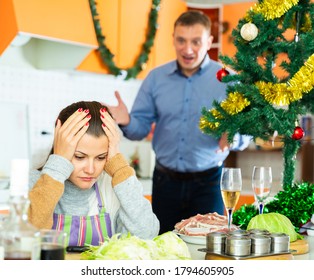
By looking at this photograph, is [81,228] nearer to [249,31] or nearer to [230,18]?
[249,31]

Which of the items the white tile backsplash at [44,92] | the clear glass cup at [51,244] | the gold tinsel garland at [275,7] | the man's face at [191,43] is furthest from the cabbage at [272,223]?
the white tile backsplash at [44,92]

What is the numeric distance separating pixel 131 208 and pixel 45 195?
0.29 metres

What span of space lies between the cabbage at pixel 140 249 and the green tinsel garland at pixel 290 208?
0.79 m

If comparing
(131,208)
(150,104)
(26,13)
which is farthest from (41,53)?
(131,208)

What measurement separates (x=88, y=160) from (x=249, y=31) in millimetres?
937

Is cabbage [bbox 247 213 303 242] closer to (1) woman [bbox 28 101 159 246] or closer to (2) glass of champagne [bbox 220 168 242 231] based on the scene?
(2) glass of champagne [bbox 220 168 242 231]

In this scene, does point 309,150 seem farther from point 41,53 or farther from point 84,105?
point 84,105

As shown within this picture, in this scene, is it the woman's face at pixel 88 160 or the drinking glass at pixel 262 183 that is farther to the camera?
the drinking glass at pixel 262 183

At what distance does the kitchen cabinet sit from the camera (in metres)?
4.50

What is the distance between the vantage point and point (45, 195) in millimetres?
1782

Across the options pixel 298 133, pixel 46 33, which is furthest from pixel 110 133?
pixel 46 33

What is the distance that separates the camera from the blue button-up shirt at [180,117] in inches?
138

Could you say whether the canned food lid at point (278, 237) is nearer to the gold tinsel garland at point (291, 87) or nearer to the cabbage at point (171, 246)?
the cabbage at point (171, 246)
